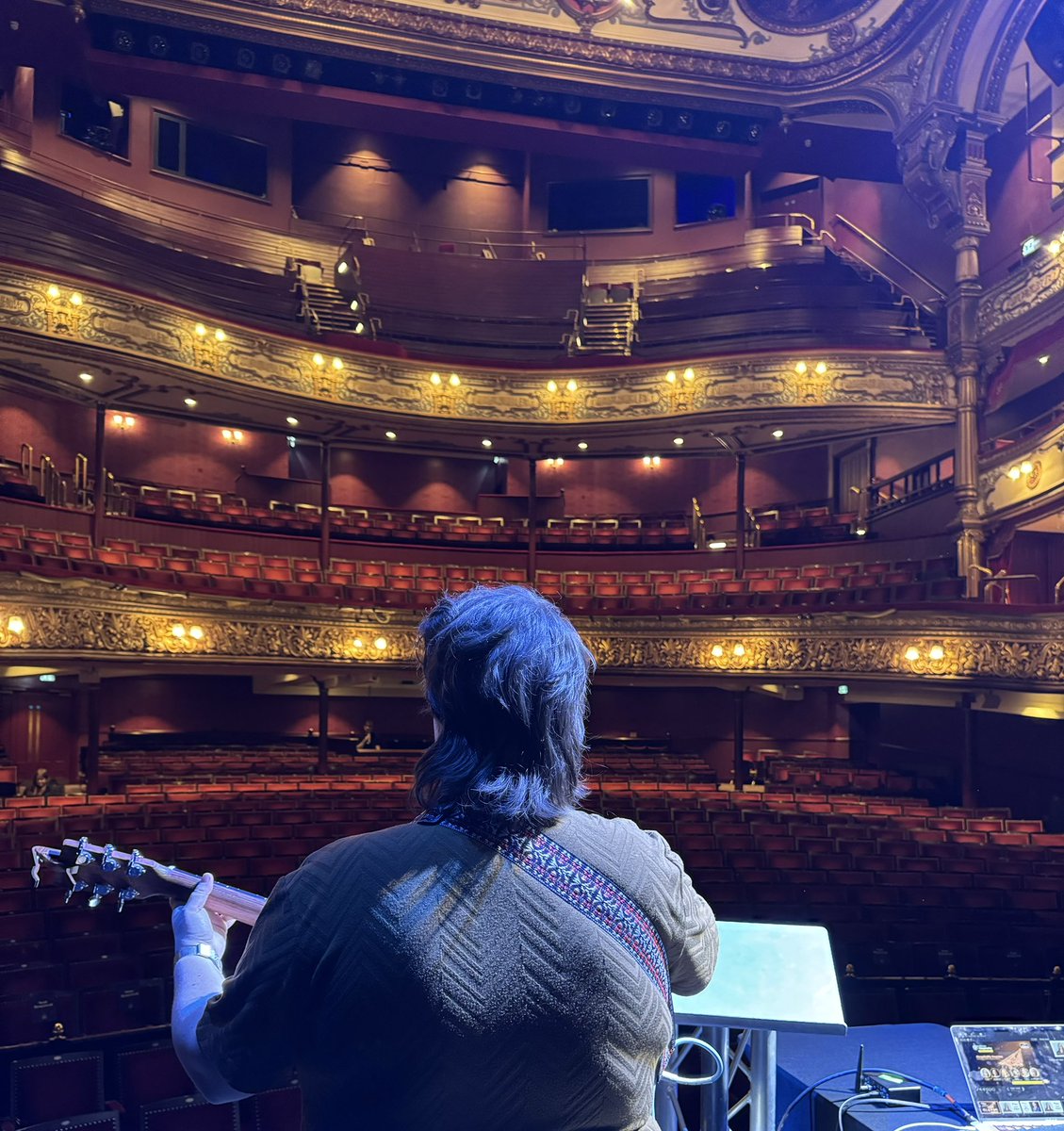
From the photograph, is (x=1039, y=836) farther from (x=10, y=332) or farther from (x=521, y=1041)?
(x=10, y=332)

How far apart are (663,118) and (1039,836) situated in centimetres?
1029

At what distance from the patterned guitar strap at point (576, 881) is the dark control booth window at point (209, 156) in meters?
15.8

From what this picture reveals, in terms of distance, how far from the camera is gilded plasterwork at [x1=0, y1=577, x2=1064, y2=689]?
9.16 metres

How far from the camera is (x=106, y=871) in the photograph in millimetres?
1427

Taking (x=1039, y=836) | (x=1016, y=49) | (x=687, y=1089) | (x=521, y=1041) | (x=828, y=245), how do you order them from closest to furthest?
(x=521, y=1041)
(x=687, y=1089)
(x=1039, y=836)
(x=1016, y=49)
(x=828, y=245)

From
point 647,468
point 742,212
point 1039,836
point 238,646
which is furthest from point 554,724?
point 742,212

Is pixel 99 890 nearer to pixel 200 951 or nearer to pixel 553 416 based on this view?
pixel 200 951

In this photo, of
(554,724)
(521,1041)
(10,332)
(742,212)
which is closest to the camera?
(521,1041)

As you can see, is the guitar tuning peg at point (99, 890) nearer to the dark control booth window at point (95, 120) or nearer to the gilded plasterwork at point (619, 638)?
the gilded plasterwork at point (619, 638)

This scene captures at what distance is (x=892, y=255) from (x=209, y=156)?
446 inches

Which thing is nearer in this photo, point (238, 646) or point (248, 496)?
point (238, 646)

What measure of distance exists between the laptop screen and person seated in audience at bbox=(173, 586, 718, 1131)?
51.5 inches

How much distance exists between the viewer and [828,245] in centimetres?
1398

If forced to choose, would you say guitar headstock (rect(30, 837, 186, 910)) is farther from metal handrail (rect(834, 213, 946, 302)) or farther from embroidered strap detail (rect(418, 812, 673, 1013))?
metal handrail (rect(834, 213, 946, 302))
